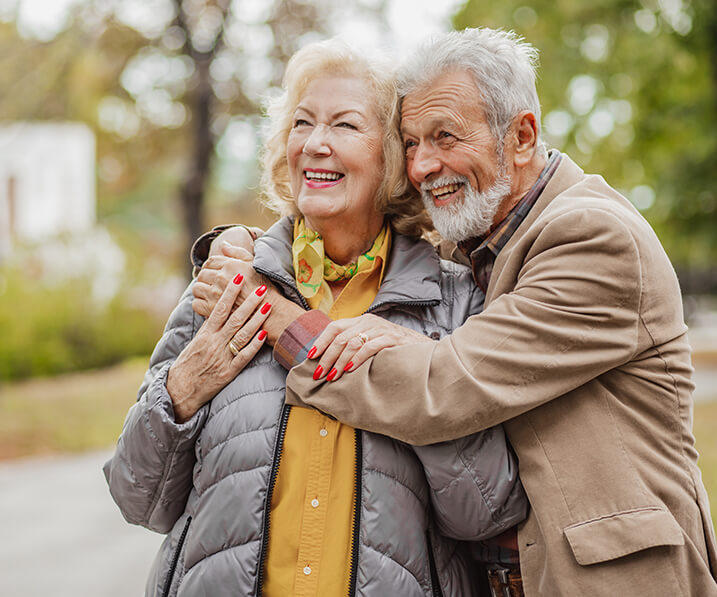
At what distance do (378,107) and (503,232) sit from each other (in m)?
0.54

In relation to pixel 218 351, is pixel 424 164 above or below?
above

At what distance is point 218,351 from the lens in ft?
7.11

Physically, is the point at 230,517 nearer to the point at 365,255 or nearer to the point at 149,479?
the point at 149,479

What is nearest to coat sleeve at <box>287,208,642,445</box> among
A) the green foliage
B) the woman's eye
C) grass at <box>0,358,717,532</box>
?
the woman's eye

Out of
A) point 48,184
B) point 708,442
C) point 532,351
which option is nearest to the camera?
point 532,351

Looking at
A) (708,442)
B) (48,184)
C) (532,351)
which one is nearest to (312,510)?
(532,351)

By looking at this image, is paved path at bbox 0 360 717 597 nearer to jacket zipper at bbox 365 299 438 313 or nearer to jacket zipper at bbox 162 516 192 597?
jacket zipper at bbox 162 516 192 597

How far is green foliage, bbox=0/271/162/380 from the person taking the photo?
38.6ft

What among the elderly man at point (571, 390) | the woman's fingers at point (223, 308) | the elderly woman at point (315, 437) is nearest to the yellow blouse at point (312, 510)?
the elderly woman at point (315, 437)

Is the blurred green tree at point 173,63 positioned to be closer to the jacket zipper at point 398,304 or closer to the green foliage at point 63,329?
the green foliage at point 63,329

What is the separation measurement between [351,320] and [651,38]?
10.7m

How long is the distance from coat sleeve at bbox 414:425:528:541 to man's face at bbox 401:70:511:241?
0.63m

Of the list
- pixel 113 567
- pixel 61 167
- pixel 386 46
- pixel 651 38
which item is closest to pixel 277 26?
pixel 651 38

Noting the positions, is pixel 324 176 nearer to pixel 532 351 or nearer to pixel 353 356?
pixel 353 356
